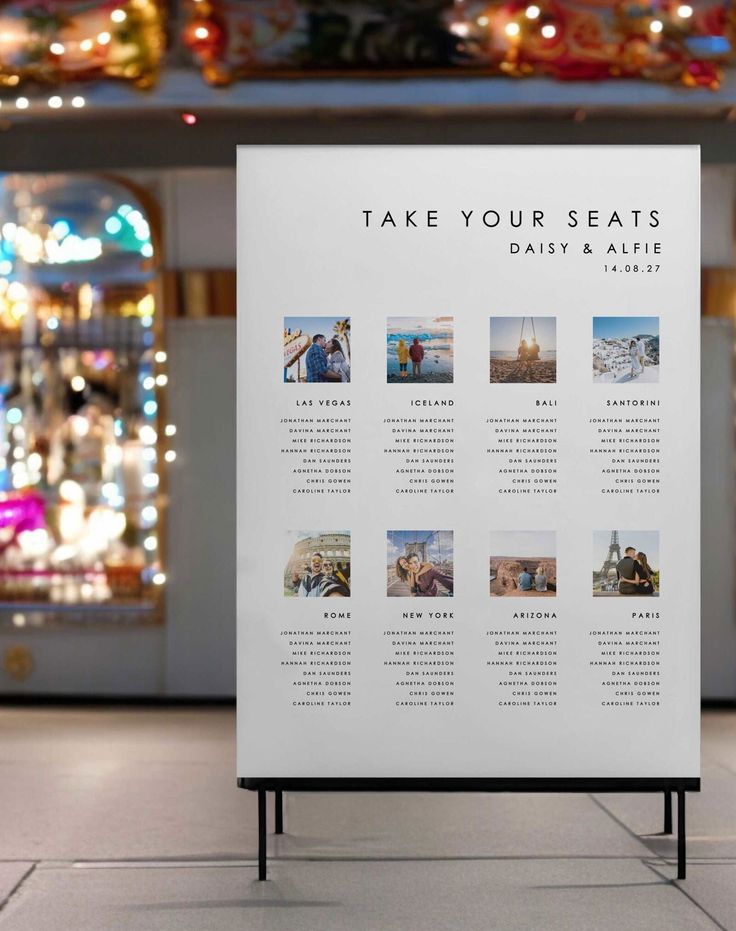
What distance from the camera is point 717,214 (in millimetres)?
8070

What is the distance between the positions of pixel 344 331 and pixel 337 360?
100 millimetres

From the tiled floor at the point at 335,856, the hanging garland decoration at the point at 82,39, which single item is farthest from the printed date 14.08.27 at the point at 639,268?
the hanging garland decoration at the point at 82,39

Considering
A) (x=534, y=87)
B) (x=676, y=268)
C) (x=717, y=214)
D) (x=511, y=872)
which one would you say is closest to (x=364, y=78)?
(x=534, y=87)

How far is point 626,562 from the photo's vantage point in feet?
14.9

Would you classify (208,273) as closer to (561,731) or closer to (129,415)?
(129,415)

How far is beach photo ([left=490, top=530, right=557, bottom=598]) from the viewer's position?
14.8ft

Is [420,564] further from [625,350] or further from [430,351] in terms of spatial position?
[625,350]

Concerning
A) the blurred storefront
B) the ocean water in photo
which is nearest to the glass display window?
the blurred storefront

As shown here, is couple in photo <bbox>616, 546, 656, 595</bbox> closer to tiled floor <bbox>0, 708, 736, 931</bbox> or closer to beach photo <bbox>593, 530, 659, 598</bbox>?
beach photo <bbox>593, 530, 659, 598</bbox>

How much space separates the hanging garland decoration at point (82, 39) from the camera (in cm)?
759

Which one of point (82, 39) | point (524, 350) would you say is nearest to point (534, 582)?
point (524, 350)

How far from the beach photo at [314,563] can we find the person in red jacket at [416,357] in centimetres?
59

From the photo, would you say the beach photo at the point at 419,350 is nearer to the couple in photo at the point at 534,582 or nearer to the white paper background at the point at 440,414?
the white paper background at the point at 440,414

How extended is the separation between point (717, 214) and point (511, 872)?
4739 mm
